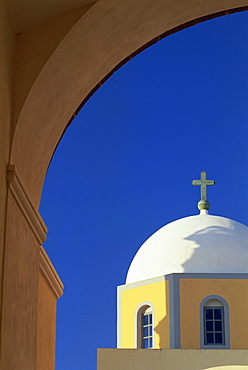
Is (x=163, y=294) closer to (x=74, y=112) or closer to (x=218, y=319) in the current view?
(x=218, y=319)

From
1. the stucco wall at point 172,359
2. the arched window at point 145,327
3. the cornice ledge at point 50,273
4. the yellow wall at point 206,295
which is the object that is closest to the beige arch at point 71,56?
the cornice ledge at point 50,273

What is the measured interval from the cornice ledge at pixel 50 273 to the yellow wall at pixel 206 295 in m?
11.4

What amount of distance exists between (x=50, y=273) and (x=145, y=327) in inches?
520

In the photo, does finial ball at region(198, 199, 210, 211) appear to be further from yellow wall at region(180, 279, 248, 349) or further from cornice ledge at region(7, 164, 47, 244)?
cornice ledge at region(7, 164, 47, 244)

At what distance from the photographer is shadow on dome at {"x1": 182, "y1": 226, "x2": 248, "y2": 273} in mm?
18594

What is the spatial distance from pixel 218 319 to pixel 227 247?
1.70 metres

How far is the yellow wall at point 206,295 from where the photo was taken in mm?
17969

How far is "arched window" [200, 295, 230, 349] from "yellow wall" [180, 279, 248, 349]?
92 mm

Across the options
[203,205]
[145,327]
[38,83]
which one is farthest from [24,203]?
[203,205]

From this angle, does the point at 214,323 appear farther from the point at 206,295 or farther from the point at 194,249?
the point at 194,249

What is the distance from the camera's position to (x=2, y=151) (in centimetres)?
397

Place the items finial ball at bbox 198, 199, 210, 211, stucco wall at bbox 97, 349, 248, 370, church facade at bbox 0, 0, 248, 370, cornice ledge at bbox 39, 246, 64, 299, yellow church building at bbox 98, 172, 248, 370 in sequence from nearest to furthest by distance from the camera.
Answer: church facade at bbox 0, 0, 248, 370
cornice ledge at bbox 39, 246, 64, 299
stucco wall at bbox 97, 349, 248, 370
yellow church building at bbox 98, 172, 248, 370
finial ball at bbox 198, 199, 210, 211

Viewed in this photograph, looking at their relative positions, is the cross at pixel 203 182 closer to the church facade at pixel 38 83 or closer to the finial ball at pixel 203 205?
the finial ball at pixel 203 205

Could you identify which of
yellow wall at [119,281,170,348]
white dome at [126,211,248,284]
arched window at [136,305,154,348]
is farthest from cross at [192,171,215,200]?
arched window at [136,305,154,348]
